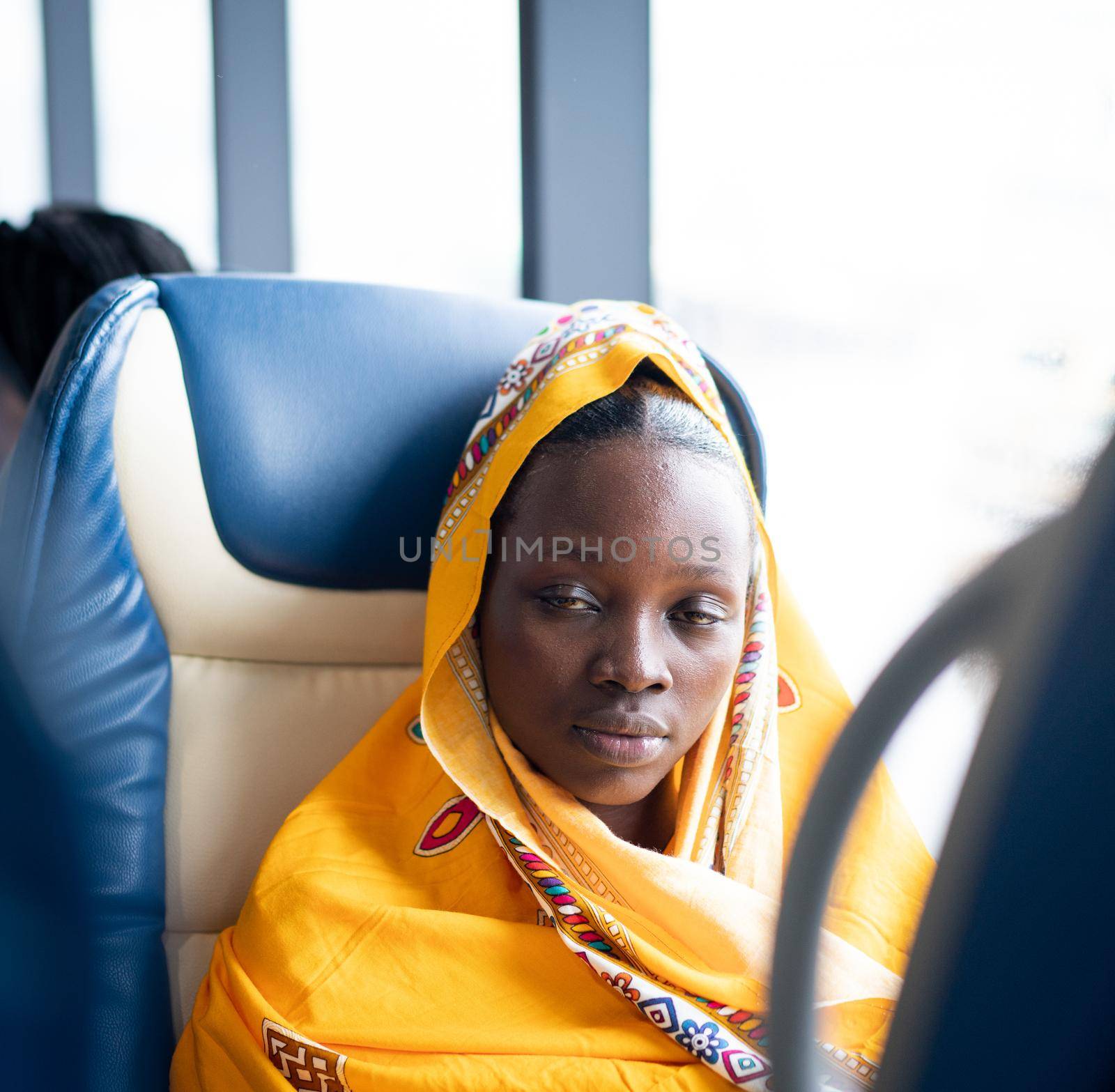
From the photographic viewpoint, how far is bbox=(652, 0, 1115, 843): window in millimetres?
1061

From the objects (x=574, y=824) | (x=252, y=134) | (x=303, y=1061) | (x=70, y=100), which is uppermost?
(x=70, y=100)

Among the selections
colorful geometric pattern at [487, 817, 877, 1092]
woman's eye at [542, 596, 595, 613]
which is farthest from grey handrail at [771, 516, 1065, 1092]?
woman's eye at [542, 596, 595, 613]

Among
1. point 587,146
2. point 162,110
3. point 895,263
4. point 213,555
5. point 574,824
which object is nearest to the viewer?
point 574,824

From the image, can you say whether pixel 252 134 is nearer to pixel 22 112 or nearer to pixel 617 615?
pixel 22 112

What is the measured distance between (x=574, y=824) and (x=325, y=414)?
0.48 meters

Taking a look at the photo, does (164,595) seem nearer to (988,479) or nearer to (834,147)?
(988,479)

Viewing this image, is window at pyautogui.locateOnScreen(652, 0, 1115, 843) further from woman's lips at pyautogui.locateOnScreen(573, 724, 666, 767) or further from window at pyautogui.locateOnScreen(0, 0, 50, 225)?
window at pyautogui.locateOnScreen(0, 0, 50, 225)

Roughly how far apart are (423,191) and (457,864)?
1767 mm

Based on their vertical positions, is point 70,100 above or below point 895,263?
above

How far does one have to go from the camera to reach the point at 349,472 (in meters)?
1.05

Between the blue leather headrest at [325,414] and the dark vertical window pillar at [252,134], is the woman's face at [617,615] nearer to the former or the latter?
the blue leather headrest at [325,414]

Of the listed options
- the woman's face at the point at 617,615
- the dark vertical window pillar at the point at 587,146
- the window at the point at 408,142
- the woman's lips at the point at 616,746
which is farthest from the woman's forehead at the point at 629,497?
the window at the point at 408,142

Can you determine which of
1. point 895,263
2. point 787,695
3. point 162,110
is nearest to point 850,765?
point 787,695

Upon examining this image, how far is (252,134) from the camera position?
283cm
